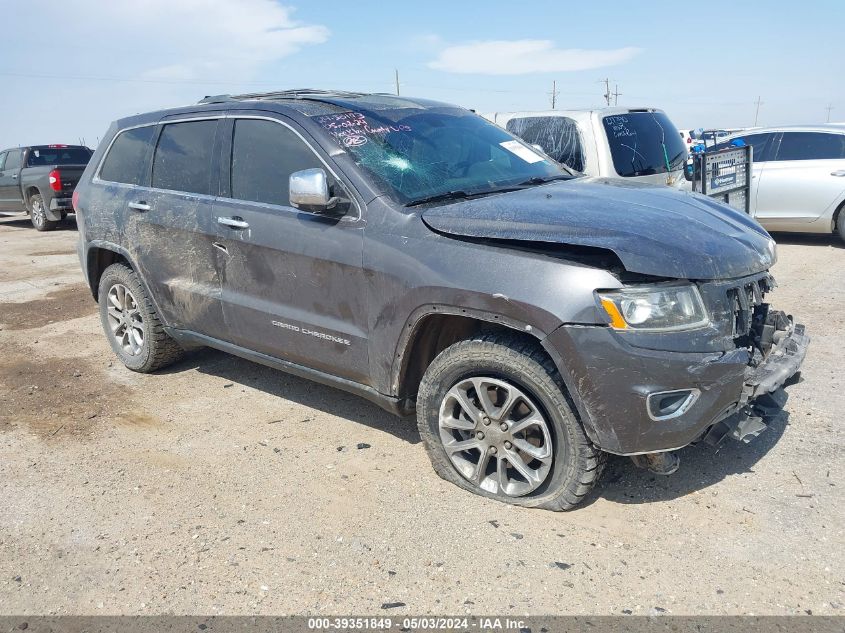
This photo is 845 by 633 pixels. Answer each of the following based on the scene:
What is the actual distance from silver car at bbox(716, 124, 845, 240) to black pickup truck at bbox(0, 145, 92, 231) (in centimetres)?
1297

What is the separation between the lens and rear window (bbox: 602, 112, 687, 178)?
7.06 metres

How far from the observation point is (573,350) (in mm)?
2811

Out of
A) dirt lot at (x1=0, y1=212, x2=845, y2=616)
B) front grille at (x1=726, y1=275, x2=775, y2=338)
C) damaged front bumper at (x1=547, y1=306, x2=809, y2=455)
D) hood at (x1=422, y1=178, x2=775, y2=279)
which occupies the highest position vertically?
hood at (x1=422, y1=178, x2=775, y2=279)

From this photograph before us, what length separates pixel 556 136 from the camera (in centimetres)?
747

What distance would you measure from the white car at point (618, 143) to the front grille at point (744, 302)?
12.9 ft

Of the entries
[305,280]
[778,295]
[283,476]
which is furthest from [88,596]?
[778,295]

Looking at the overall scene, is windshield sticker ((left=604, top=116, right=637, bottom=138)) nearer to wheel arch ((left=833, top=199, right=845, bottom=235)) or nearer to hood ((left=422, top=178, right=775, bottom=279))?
hood ((left=422, top=178, right=775, bottom=279))

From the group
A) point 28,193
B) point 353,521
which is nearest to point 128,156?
point 353,521

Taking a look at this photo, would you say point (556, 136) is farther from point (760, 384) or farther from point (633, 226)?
point (760, 384)

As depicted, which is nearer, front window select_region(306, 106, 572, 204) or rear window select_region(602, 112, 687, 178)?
front window select_region(306, 106, 572, 204)

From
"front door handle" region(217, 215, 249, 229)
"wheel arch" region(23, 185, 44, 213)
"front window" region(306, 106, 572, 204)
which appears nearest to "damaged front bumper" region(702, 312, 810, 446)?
"front window" region(306, 106, 572, 204)

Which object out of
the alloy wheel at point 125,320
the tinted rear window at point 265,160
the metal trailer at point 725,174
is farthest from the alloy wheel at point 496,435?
the metal trailer at point 725,174

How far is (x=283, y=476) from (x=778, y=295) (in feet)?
17.8

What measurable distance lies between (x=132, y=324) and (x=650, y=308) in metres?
3.96
